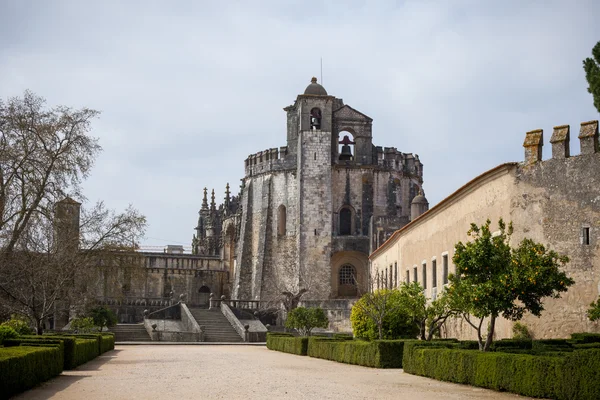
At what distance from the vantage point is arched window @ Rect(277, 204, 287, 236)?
221 ft

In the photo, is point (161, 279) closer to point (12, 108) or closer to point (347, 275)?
point (347, 275)

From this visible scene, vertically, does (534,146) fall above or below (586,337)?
above

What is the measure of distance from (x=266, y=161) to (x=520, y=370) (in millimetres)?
54941

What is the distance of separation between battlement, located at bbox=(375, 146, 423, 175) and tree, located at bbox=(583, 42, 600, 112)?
1838 inches

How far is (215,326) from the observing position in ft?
Result: 175

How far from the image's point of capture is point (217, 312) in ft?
190

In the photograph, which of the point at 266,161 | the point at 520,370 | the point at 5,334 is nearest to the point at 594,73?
the point at 520,370

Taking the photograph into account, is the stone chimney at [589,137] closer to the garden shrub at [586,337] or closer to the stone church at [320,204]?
the garden shrub at [586,337]

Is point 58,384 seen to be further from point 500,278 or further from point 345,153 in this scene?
point 345,153

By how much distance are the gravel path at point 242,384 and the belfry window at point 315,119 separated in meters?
43.1

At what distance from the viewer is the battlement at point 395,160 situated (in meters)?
68.3

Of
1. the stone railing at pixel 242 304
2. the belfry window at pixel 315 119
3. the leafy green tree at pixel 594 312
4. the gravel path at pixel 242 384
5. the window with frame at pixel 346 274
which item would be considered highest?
the belfry window at pixel 315 119

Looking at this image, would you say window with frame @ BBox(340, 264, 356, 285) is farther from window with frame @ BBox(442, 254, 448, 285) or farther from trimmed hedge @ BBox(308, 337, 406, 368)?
trimmed hedge @ BBox(308, 337, 406, 368)

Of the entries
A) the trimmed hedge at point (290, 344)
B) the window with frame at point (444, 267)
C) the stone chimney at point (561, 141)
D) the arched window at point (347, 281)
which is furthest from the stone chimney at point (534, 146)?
the arched window at point (347, 281)
